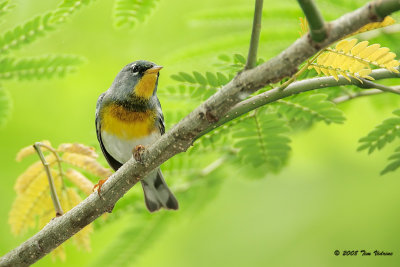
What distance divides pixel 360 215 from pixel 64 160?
3311mm

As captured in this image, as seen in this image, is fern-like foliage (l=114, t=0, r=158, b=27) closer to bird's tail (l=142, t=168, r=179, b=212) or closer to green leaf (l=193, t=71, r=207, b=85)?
green leaf (l=193, t=71, r=207, b=85)

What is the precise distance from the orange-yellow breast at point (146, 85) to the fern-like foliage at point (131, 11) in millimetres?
946

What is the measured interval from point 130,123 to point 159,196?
0.48 meters

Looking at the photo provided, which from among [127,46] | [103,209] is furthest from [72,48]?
[103,209]

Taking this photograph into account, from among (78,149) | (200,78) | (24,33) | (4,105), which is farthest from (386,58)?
(4,105)

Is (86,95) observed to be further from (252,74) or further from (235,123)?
(252,74)

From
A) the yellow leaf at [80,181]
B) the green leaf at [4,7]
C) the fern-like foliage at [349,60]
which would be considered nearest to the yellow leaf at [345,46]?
the fern-like foliage at [349,60]

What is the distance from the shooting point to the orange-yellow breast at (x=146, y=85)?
316cm

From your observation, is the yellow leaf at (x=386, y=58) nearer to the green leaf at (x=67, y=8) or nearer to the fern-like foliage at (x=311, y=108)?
the fern-like foliage at (x=311, y=108)

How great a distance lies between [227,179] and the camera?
16.1 feet

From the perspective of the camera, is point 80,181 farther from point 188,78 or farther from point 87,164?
point 188,78

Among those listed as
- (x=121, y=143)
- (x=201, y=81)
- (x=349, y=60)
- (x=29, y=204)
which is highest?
(x=121, y=143)

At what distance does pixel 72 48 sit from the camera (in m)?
5.17

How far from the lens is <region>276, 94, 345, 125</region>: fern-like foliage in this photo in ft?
7.54
